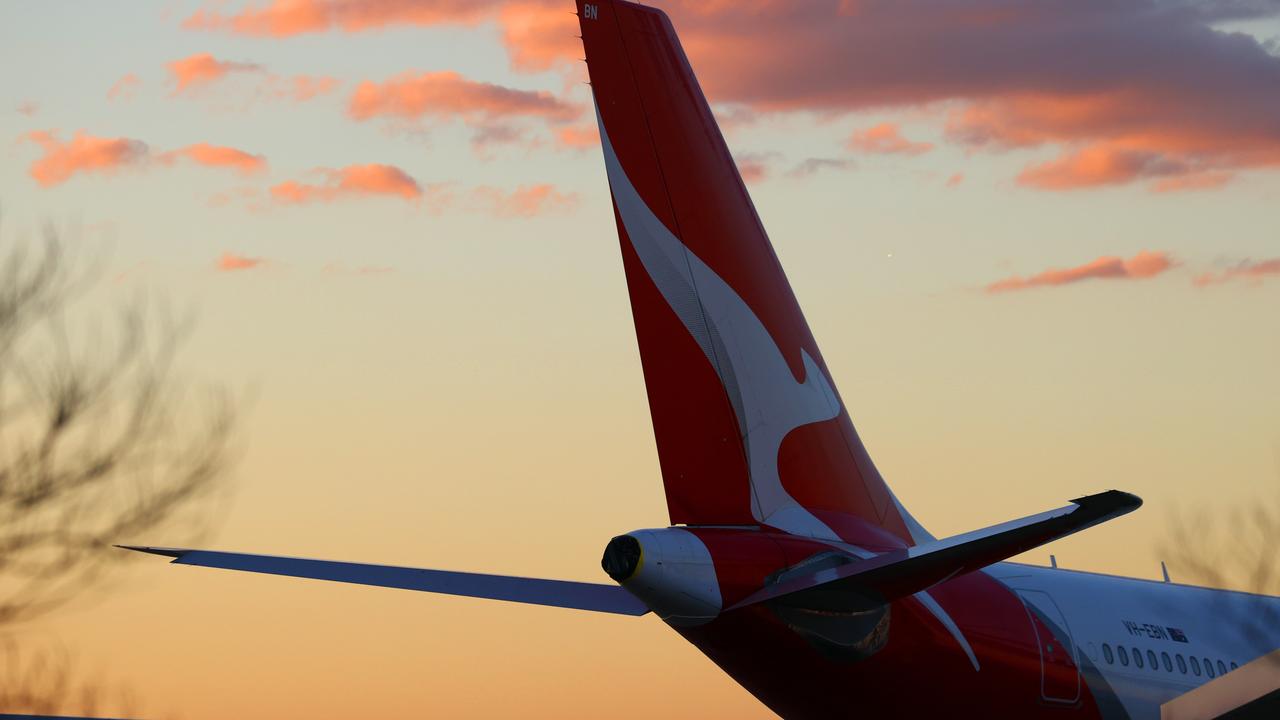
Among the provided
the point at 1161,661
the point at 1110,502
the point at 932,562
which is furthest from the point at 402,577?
the point at 1161,661

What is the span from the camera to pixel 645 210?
16984mm

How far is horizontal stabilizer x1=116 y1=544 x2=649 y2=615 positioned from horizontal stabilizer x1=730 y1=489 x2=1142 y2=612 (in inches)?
72.5

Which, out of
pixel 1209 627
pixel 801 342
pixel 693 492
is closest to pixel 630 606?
pixel 693 492

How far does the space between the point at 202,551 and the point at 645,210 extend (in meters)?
5.82

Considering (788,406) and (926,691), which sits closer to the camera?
(926,691)

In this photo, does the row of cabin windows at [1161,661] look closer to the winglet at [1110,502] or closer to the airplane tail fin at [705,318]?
the airplane tail fin at [705,318]

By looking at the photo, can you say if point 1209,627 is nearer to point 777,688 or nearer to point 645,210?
point 777,688

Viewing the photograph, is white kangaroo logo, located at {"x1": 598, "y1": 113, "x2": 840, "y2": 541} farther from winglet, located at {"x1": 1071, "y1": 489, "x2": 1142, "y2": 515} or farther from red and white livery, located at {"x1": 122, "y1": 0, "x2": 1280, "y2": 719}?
winglet, located at {"x1": 1071, "y1": 489, "x2": 1142, "y2": 515}

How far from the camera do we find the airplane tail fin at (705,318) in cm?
1662

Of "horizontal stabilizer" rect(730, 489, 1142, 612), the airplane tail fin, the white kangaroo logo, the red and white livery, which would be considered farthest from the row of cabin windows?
"horizontal stabilizer" rect(730, 489, 1142, 612)

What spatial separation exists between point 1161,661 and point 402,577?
10.5 meters

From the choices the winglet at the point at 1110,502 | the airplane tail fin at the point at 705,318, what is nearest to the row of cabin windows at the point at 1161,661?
the airplane tail fin at the point at 705,318

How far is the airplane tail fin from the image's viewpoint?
54.5 ft

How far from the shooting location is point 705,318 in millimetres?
16922
